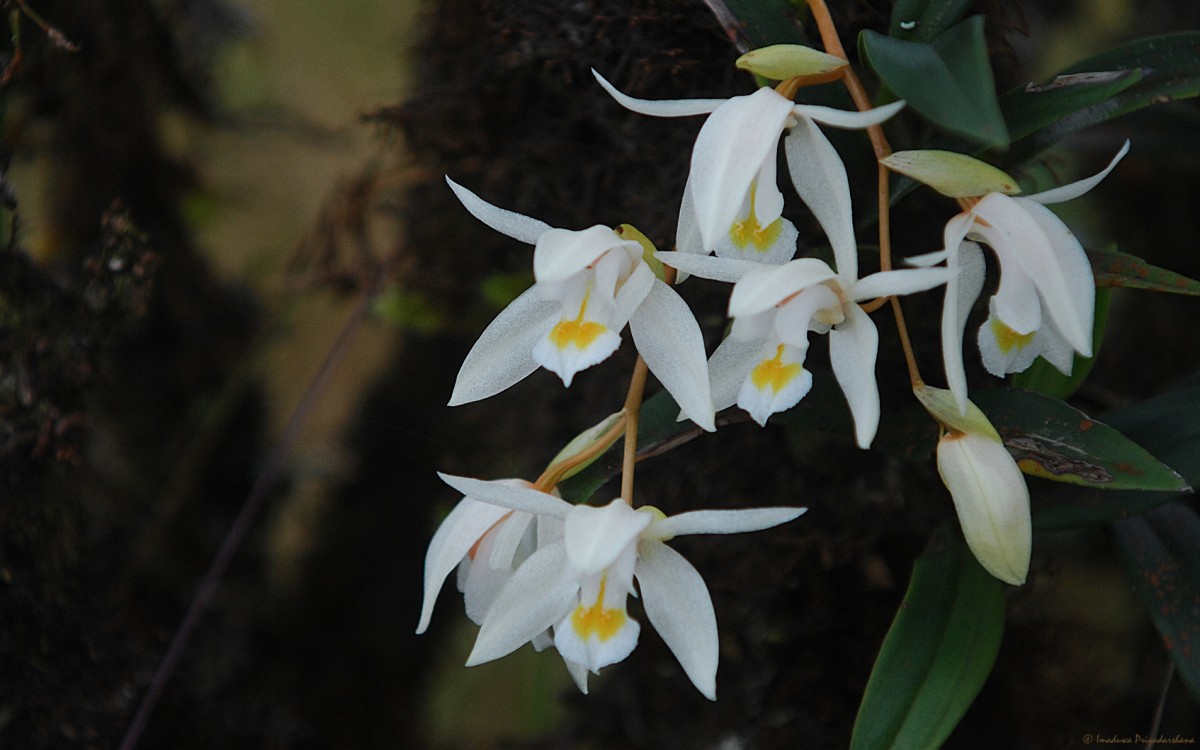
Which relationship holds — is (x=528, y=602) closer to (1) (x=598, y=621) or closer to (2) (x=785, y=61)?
(1) (x=598, y=621)

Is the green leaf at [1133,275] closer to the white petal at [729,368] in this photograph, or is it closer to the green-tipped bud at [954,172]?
the green-tipped bud at [954,172]

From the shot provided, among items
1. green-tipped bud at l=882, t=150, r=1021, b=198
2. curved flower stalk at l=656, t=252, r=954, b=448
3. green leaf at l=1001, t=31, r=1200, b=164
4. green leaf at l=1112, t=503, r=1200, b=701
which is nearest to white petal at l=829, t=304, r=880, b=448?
curved flower stalk at l=656, t=252, r=954, b=448

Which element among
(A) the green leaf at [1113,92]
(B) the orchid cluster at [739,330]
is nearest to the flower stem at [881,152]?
(B) the orchid cluster at [739,330]

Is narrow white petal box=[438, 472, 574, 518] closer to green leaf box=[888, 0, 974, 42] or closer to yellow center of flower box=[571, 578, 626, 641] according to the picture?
yellow center of flower box=[571, 578, 626, 641]

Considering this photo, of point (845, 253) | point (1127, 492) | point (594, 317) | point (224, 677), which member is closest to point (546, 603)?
point (594, 317)

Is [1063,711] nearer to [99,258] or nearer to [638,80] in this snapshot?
[638,80]

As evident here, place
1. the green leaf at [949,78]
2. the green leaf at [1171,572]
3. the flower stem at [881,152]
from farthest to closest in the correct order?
the green leaf at [1171,572], the flower stem at [881,152], the green leaf at [949,78]

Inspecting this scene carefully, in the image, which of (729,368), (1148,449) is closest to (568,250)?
(729,368)
